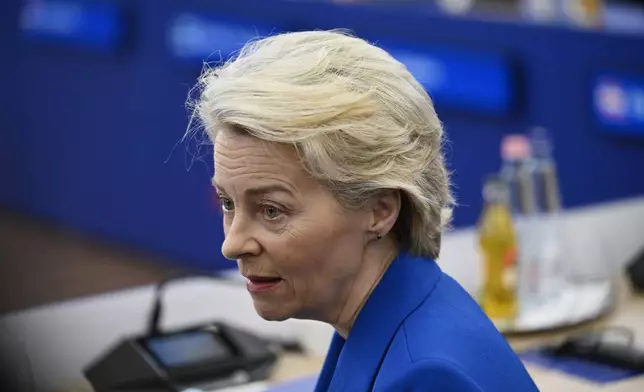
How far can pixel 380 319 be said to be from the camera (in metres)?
1.52

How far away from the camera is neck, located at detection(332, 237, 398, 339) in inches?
61.5

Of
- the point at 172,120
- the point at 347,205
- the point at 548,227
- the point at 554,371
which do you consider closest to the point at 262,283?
the point at 347,205

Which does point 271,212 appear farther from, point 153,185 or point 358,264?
point 153,185

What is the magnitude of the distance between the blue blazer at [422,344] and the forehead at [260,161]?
7.5 inches

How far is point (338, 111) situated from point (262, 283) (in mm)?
248

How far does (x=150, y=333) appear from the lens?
2.37m

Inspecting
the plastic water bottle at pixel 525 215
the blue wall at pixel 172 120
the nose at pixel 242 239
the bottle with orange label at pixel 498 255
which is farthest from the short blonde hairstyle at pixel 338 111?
the blue wall at pixel 172 120

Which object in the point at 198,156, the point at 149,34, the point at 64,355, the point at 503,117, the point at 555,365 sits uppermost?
the point at 149,34

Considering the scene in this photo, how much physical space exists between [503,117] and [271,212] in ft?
10.7

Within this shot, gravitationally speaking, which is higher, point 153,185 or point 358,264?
point 153,185

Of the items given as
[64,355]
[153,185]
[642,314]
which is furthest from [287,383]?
[153,185]

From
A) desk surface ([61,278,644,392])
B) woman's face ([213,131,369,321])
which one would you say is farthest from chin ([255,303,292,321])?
desk surface ([61,278,644,392])

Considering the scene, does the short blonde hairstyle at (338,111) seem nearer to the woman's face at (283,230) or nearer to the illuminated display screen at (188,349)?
the woman's face at (283,230)

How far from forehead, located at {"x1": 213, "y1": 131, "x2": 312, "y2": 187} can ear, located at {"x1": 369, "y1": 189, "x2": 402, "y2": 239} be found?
0.32 ft
